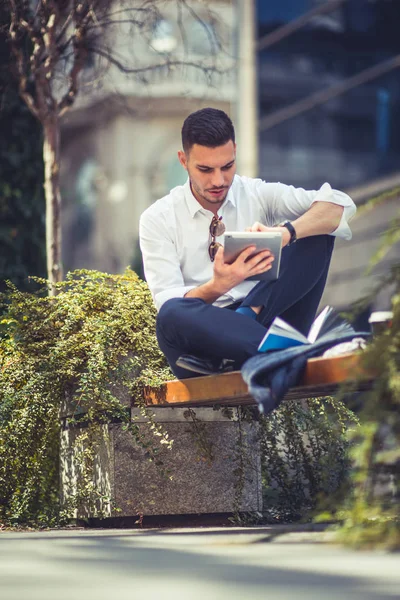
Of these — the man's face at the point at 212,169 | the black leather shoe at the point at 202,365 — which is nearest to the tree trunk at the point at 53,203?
the man's face at the point at 212,169

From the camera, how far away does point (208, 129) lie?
3.63 meters

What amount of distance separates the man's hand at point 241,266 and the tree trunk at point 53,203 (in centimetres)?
231

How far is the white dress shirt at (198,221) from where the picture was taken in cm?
364

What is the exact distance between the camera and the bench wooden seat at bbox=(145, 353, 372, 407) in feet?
8.48

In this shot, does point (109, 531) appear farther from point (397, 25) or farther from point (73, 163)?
point (73, 163)

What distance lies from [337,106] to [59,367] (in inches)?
634

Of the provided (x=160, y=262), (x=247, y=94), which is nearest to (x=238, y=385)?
(x=160, y=262)

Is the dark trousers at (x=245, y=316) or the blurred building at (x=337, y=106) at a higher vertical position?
the blurred building at (x=337, y=106)

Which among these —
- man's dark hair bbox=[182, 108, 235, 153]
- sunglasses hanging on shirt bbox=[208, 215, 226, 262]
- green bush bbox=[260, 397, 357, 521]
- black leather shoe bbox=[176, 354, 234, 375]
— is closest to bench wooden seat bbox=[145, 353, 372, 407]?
black leather shoe bbox=[176, 354, 234, 375]

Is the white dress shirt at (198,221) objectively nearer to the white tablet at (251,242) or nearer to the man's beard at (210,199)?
the man's beard at (210,199)

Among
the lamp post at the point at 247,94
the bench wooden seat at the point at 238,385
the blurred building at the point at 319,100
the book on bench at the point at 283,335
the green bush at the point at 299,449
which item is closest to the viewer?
the bench wooden seat at the point at 238,385

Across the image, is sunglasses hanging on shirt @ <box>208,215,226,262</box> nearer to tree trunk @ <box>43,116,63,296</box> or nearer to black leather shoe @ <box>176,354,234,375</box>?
black leather shoe @ <box>176,354,234,375</box>

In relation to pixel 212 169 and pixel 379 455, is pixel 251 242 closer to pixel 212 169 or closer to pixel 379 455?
pixel 212 169

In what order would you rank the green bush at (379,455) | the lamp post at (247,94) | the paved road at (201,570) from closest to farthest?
the paved road at (201,570)
the green bush at (379,455)
the lamp post at (247,94)
